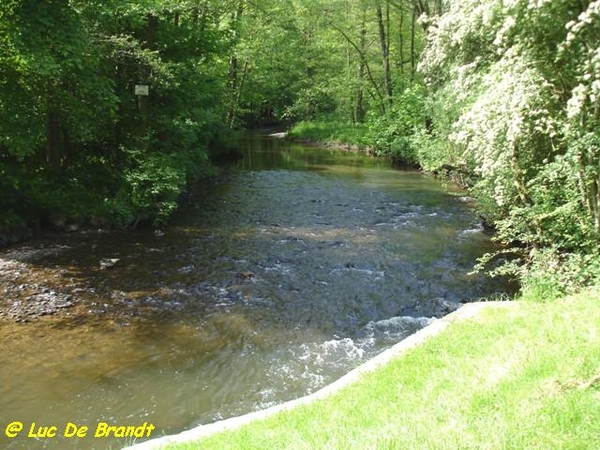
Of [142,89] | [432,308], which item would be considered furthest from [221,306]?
[142,89]

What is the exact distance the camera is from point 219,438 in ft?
15.7

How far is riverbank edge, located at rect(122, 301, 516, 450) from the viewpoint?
5.00 m

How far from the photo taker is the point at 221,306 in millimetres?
9430

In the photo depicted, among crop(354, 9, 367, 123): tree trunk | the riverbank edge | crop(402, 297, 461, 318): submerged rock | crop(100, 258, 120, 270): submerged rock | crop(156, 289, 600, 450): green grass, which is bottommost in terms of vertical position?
crop(402, 297, 461, 318): submerged rock

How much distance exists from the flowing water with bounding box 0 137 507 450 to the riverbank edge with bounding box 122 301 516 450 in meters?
0.84

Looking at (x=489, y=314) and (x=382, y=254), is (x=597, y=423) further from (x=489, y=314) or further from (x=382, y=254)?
(x=382, y=254)

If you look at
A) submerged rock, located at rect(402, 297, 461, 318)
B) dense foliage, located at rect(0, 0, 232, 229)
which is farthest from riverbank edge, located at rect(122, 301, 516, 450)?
dense foliage, located at rect(0, 0, 232, 229)

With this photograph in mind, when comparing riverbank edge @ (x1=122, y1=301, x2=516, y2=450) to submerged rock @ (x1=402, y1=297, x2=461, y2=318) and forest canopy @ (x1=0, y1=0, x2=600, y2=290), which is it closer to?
forest canopy @ (x1=0, y1=0, x2=600, y2=290)

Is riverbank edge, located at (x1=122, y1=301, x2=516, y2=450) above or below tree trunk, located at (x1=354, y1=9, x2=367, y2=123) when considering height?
below

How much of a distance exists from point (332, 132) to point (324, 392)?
36059 millimetres

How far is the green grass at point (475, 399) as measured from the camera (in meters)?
3.84

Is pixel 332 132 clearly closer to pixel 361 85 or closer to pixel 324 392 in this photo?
pixel 361 85

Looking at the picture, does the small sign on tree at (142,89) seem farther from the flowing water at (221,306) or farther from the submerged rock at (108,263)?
the submerged rock at (108,263)

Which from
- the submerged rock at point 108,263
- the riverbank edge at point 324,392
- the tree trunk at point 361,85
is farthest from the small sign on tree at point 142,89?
the tree trunk at point 361,85
